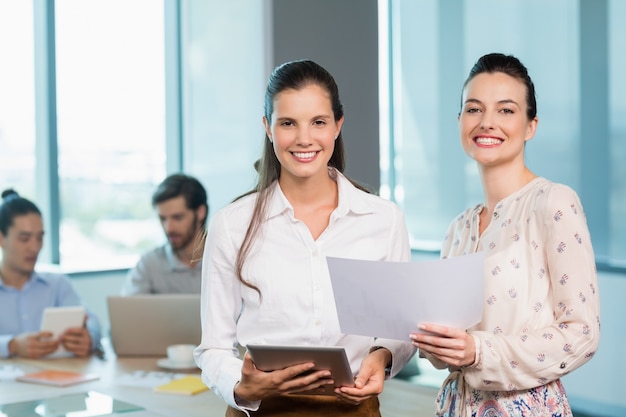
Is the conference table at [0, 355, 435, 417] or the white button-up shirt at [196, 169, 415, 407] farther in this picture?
the conference table at [0, 355, 435, 417]

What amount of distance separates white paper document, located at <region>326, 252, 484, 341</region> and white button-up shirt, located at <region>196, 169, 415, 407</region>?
16 cm

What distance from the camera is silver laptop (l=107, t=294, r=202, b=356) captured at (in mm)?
3355

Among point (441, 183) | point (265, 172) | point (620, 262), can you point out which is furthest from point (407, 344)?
point (441, 183)

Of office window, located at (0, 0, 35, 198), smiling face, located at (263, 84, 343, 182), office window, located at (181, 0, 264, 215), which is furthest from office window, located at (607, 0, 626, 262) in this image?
office window, located at (0, 0, 35, 198)

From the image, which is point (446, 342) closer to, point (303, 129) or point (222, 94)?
point (303, 129)

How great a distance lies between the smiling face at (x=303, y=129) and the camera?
190cm

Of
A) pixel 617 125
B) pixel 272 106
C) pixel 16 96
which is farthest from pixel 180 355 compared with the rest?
pixel 16 96

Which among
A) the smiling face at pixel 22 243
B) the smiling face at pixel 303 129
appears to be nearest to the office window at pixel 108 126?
the smiling face at pixel 22 243

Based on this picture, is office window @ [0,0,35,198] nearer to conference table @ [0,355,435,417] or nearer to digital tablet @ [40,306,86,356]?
digital tablet @ [40,306,86,356]

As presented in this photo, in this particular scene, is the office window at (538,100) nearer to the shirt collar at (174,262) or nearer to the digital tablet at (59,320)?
the shirt collar at (174,262)

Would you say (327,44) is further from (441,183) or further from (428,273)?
(428,273)

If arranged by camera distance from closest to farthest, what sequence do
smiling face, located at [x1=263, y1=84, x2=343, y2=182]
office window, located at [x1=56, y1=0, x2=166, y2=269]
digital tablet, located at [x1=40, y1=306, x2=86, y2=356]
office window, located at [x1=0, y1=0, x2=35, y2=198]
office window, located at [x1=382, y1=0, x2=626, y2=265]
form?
smiling face, located at [x1=263, y1=84, x2=343, y2=182]
digital tablet, located at [x1=40, y1=306, x2=86, y2=356]
office window, located at [x1=382, y1=0, x2=626, y2=265]
office window, located at [x1=0, y1=0, x2=35, y2=198]
office window, located at [x1=56, y1=0, x2=166, y2=269]

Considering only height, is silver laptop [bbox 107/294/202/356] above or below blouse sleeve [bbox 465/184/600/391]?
below

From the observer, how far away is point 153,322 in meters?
3.42
